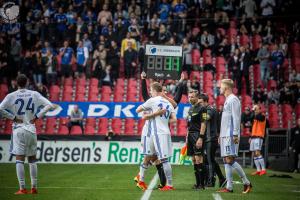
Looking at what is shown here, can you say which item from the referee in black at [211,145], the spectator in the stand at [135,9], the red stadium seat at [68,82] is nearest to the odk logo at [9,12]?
the red stadium seat at [68,82]

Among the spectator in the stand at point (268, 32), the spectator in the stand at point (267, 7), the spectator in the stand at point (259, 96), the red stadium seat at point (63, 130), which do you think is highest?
the spectator in the stand at point (267, 7)

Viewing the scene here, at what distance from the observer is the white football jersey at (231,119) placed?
1461 centimetres

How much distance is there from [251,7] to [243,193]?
21.8 m

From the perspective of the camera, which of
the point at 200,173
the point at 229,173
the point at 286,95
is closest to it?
the point at 229,173

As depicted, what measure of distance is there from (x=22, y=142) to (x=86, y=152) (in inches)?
550

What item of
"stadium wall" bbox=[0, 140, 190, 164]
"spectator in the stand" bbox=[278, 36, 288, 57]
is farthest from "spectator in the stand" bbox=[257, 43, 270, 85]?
"stadium wall" bbox=[0, 140, 190, 164]

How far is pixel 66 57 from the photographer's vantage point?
106 feet

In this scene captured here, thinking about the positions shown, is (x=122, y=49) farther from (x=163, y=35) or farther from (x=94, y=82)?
(x=94, y=82)

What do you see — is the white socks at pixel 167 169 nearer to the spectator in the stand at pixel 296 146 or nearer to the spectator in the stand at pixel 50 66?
the spectator in the stand at pixel 296 146

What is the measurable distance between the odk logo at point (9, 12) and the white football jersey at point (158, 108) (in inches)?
613

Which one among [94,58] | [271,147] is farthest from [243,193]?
[94,58]

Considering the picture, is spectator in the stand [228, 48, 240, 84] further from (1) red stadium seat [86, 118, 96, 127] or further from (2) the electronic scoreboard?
(2) the electronic scoreboard

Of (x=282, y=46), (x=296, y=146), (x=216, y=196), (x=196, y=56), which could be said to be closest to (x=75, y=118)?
(x=196, y=56)

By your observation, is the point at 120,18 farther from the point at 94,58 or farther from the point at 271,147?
the point at 271,147
